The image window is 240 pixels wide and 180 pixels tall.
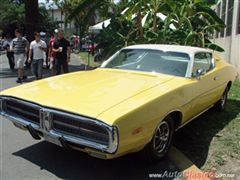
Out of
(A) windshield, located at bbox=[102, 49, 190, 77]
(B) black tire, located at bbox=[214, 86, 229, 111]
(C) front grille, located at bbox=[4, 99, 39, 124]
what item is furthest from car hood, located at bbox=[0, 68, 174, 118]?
(B) black tire, located at bbox=[214, 86, 229, 111]

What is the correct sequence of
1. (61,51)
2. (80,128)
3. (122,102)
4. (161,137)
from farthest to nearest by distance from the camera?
(61,51) < (161,137) < (122,102) < (80,128)

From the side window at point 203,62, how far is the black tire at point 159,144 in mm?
1164

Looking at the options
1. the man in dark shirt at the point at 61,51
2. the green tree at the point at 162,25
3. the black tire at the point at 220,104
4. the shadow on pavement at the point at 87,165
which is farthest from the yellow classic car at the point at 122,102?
the man in dark shirt at the point at 61,51

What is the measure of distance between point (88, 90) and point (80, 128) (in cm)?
77

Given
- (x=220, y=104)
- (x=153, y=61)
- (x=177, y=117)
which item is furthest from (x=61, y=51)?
(x=177, y=117)

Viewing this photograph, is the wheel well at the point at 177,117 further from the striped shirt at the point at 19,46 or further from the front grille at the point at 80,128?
the striped shirt at the point at 19,46

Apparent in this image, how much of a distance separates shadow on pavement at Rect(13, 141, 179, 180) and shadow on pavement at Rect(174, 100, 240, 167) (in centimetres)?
46

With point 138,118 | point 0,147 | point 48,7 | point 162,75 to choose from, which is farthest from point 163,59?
point 48,7

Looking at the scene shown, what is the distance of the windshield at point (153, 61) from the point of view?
5.88m

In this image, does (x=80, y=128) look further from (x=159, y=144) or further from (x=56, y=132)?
(x=159, y=144)

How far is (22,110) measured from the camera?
488 cm

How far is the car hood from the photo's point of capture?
4297 millimetres

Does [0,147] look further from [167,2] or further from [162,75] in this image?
[167,2]

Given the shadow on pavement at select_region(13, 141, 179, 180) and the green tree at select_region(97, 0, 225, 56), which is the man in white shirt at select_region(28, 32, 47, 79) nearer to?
the green tree at select_region(97, 0, 225, 56)
